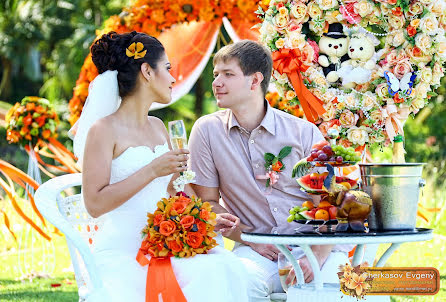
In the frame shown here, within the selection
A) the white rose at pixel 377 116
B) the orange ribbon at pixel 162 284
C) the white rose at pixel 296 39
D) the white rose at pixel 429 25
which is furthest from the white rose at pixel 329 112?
the orange ribbon at pixel 162 284

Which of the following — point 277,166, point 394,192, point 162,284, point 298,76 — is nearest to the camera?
point 394,192

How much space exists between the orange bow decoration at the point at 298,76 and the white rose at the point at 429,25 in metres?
0.84

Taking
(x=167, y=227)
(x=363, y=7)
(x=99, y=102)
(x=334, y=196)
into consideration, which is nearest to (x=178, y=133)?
(x=167, y=227)

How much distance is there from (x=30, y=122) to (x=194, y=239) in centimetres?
358

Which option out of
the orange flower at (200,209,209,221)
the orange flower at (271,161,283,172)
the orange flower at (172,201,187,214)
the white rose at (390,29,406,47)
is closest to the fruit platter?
the orange flower at (200,209,209,221)

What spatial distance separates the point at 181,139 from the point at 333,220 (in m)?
0.84

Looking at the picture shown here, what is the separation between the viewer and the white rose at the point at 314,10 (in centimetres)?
515

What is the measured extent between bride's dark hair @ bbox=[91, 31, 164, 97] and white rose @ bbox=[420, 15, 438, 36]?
201 cm

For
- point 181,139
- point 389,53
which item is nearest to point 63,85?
point 389,53

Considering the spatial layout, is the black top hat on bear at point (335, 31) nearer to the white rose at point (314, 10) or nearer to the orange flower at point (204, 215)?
the white rose at point (314, 10)

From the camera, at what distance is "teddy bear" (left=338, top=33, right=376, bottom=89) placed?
17.1ft

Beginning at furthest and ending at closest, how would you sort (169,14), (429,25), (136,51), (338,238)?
(169,14)
(429,25)
(136,51)
(338,238)

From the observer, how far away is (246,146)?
14.2ft

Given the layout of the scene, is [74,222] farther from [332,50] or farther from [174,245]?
[332,50]
